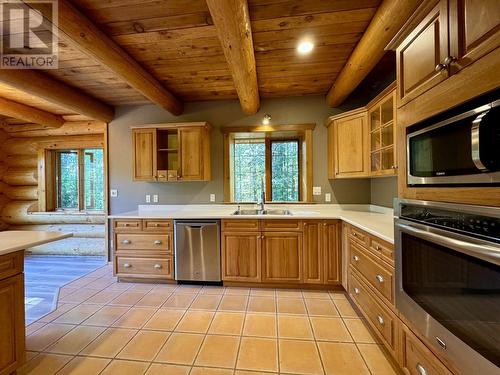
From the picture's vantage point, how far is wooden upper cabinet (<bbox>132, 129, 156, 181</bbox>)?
3322mm

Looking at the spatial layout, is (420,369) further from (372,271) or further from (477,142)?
(477,142)

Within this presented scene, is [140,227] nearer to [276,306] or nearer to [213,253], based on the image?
[213,253]

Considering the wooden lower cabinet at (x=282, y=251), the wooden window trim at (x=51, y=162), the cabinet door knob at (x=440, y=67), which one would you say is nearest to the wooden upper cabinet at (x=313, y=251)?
the wooden lower cabinet at (x=282, y=251)

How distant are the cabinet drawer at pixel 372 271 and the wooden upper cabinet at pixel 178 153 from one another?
2.09 metres

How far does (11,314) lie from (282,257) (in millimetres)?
2271

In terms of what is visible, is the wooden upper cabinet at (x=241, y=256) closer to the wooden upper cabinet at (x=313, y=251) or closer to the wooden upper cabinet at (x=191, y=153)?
the wooden upper cabinet at (x=313, y=251)

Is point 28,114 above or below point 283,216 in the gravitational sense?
above

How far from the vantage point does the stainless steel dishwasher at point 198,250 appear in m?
2.88

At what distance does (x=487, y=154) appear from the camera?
31.4 inches

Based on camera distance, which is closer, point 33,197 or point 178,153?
point 178,153

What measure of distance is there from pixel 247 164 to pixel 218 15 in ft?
7.87

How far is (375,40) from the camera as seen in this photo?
6.02ft

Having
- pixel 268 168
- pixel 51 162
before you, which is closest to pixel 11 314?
pixel 268 168

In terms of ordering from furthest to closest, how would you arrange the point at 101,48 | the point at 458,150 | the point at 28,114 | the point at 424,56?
the point at 28,114 → the point at 101,48 → the point at 424,56 → the point at 458,150
